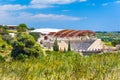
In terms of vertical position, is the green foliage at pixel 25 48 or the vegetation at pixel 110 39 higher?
the green foliage at pixel 25 48

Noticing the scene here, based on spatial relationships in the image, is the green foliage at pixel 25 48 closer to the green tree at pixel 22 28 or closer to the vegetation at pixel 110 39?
the green tree at pixel 22 28

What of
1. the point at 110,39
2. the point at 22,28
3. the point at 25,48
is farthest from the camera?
the point at 110,39

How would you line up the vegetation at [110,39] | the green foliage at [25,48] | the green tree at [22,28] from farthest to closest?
the vegetation at [110,39] < the green tree at [22,28] < the green foliage at [25,48]

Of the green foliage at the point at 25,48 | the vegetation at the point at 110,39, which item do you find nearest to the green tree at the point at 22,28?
the vegetation at the point at 110,39

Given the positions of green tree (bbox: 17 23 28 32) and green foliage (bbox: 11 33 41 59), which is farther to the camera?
green tree (bbox: 17 23 28 32)

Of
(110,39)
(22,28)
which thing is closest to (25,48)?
(22,28)

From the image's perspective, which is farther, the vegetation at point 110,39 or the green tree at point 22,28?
the vegetation at point 110,39

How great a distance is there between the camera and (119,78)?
29.8ft

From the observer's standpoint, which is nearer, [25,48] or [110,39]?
[25,48]

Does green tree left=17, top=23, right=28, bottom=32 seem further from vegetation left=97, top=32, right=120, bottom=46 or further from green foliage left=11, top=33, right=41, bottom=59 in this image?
green foliage left=11, top=33, right=41, bottom=59

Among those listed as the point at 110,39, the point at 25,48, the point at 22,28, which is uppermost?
the point at 22,28

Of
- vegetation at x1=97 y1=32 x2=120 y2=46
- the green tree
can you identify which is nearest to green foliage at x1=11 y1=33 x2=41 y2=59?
the green tree

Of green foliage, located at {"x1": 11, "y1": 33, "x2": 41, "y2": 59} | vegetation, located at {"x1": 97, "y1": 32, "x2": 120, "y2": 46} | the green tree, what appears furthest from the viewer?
vegetation, located at {"x1": 97, "y1": 32, "x2": 120, "y2": 46}

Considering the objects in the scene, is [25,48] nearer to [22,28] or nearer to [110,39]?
[22,28]
